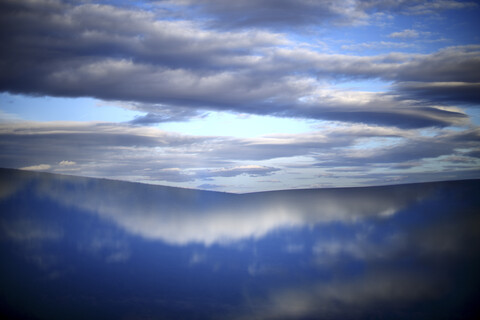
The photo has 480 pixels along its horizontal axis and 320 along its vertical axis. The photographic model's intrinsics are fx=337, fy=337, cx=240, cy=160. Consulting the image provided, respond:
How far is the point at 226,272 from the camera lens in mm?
5004

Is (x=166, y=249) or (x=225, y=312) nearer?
(x=225, y=312)

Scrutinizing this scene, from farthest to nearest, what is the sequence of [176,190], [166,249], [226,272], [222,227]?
1. [176,190]
2. [222,227]
3. [166,249]
4. [226,272]

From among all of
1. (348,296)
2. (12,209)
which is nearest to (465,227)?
(348,296)

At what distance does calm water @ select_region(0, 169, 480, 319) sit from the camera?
442 centimetres

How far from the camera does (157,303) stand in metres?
4.42

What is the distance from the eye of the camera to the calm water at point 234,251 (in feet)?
14.5

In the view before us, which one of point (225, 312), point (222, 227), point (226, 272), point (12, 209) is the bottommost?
point (225, 312)

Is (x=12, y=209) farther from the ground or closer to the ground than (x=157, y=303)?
farther from the ground

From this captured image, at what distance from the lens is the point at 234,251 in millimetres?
5363

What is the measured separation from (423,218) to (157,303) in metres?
4.50

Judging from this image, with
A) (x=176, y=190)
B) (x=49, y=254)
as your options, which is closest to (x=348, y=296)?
(x=176, y=190)

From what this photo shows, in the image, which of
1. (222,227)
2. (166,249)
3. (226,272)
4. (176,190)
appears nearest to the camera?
(226,272)

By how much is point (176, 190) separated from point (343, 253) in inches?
129

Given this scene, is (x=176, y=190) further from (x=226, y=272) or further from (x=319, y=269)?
(x=319, y=269)
